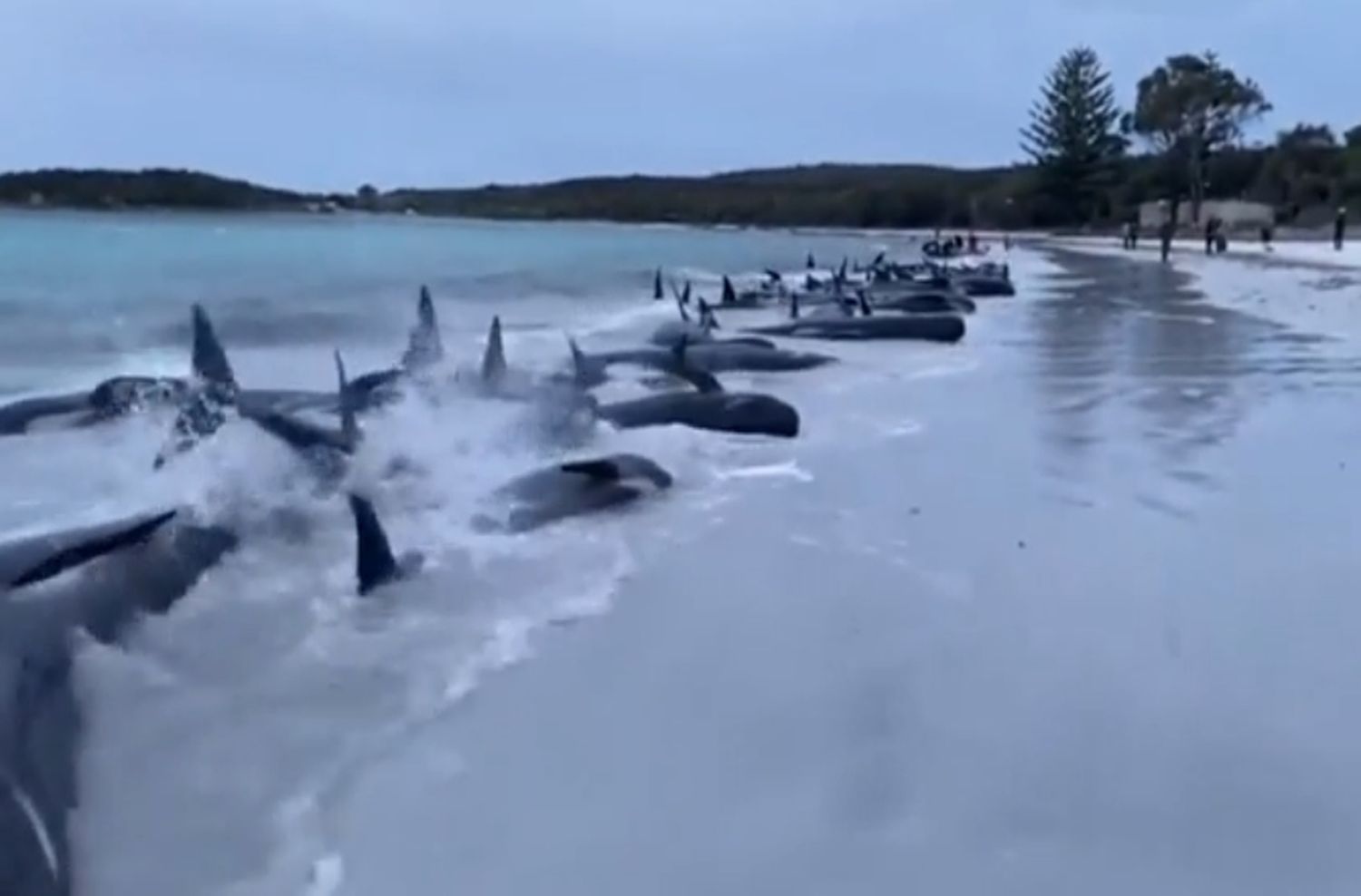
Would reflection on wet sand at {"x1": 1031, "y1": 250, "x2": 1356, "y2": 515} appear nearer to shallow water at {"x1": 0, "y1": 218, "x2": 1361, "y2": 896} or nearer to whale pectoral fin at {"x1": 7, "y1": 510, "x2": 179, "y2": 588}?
shallow water at {"x1": 0, "y1": 218, "x2": 1361, "y2": 896}

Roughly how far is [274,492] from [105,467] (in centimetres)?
273

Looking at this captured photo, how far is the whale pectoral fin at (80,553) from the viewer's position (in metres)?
6.76

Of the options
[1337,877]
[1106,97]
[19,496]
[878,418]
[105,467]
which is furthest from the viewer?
[1106,97]

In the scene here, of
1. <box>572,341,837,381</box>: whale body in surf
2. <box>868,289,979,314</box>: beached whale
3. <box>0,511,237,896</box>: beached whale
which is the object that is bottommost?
<box>868,289,979,314</box>: beached whale

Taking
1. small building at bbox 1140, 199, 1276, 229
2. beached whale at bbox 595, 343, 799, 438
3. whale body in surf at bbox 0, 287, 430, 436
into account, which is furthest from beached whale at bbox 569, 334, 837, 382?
small building at bbox 1140, 199, 1276, 229

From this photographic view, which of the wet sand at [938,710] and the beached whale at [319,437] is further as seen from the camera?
the beached whale at [319,437]

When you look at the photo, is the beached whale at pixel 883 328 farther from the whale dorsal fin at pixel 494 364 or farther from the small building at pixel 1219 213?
the small building at pixel 1219 213

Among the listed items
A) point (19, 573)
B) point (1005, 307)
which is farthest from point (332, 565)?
point (1005, 307)

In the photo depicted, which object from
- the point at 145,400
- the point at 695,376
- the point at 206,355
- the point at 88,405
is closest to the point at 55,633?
the point at 206,355

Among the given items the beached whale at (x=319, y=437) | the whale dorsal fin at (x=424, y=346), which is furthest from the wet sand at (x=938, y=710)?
the whale dorsal fin at (x=424, y=346)

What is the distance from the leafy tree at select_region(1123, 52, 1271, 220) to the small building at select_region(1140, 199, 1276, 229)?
224 centimetres

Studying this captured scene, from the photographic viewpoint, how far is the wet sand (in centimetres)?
502

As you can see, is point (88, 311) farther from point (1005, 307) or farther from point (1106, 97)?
point (1106, 97)

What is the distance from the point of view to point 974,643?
7.21 metres
